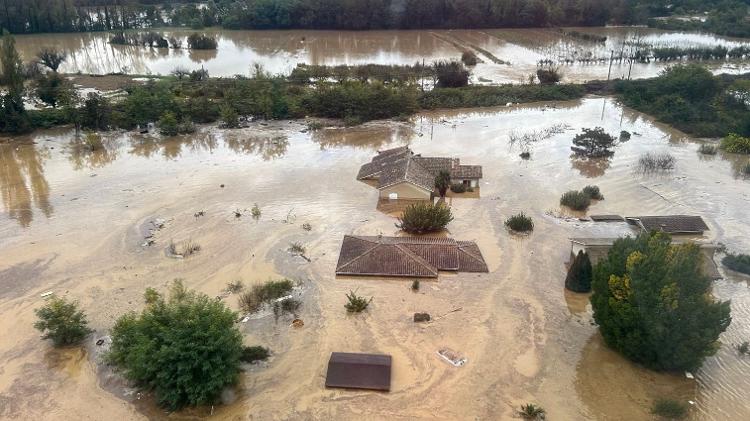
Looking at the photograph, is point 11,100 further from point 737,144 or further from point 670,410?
point 737,144

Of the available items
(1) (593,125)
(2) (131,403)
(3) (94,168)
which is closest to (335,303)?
(2) (131,403)

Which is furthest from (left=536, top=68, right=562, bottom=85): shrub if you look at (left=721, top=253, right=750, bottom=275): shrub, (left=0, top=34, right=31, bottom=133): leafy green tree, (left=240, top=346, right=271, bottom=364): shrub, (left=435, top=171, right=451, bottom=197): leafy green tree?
(left=0, top=34, right=31, bottom=133): leafy green tree

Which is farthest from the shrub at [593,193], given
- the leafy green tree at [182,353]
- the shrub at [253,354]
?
the leafy green tree at [182,353]

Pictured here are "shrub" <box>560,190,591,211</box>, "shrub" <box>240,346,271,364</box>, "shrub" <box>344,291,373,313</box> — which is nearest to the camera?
"shrub" <box>240,346,271,364</box>

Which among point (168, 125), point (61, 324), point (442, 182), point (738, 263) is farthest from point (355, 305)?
point (168, 125)

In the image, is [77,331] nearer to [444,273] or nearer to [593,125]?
[444,273]

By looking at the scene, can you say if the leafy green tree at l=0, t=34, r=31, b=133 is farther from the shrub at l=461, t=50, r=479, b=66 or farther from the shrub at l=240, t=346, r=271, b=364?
the shrub at l=461, t=50, r=479, b=66

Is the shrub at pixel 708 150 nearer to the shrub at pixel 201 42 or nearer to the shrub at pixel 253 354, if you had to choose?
the shrub at pixel 253 354
